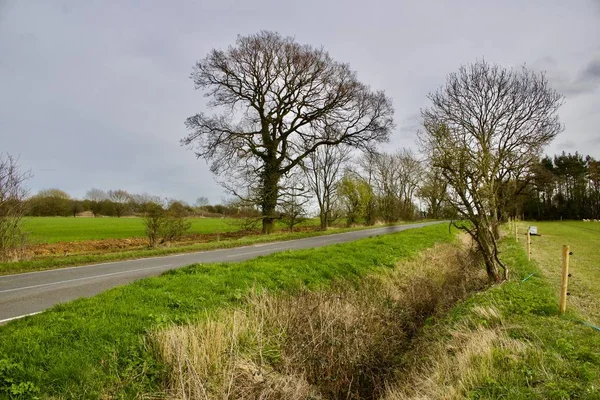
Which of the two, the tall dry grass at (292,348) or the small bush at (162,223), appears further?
the small bush at (162,223)

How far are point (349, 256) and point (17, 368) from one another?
9.90 meters

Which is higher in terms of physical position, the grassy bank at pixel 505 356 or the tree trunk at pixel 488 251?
the tree trunk at pixel 488 251

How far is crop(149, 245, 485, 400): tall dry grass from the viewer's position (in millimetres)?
4625

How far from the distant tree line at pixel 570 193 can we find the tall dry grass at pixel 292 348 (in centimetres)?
6750

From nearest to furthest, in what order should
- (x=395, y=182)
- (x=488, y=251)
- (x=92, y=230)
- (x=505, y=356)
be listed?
1. (x=505, y=356)
2. (x=488, y=251)
3. (x=92, y=230)
4. (x=395, y=182)

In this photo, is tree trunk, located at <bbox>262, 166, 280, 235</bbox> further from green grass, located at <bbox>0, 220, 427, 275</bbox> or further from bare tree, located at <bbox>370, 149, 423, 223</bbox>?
bare tree, located at <bbox>370, 149, 423, 223</bbox>

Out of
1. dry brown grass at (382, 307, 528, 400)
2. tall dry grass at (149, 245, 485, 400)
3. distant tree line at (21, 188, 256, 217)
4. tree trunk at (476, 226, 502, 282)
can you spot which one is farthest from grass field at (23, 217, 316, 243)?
tree trunk at (476, 226, 502, 282)

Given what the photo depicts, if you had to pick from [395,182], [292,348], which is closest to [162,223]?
[292,348]

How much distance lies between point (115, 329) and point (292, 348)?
109 inches

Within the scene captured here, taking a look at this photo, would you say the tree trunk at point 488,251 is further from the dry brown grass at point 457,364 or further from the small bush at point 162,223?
the small bush at point 162,223

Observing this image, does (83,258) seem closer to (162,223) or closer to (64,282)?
(64,282)

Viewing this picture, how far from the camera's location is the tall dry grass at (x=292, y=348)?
4.62 m

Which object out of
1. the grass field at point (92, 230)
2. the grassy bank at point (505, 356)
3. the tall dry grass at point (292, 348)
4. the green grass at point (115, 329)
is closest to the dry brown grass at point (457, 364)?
the grassy bank at point (505, 356)

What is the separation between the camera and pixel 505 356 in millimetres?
4688
